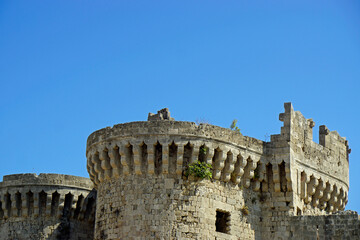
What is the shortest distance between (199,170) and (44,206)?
895cm

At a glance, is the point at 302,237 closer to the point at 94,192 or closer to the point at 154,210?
the point at 154,210

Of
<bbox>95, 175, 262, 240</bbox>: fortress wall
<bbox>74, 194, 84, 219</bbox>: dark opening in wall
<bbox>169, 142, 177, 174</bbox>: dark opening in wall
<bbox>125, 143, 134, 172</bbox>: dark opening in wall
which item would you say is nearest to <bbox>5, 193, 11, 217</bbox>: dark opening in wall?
<bbox>74, 194, 84, 219</bbox>: dark opening in wall

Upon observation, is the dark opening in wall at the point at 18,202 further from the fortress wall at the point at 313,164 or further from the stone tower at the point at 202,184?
the fortress wall at the point at 313,164

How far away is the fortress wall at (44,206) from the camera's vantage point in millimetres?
30906

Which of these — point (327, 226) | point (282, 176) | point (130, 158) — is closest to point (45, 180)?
point (130, 158)

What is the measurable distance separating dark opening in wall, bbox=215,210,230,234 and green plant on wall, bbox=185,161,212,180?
121 cm

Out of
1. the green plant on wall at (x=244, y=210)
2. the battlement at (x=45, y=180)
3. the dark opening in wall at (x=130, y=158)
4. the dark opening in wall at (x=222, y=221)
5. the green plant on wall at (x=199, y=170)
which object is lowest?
the dark opening in wall at (x=222, y=221)

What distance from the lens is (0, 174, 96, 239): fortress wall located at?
30906 millimetres

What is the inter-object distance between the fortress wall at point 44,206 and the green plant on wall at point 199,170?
8217 millimetres

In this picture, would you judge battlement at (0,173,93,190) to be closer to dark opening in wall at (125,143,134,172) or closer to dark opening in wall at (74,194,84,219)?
dark opening in wall at (74,194,84,219)

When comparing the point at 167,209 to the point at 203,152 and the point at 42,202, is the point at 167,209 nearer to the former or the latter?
the point at 203,152

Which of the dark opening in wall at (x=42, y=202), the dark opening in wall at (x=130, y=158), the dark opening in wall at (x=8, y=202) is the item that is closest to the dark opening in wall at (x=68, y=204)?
the dark opening in wall at (x=42, y=202)

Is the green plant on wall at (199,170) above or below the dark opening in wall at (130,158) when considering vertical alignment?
below

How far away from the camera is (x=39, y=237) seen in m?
30.7
